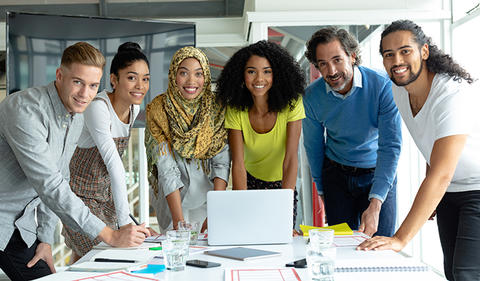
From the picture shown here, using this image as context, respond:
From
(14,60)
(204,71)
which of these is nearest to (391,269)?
(204,71)

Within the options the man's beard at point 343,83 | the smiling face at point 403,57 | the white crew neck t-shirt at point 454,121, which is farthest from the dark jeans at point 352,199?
the smiling face at point 403,57

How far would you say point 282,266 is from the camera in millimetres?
1429

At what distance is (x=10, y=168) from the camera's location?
1.92 meters

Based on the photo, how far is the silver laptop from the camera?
1.75 metres

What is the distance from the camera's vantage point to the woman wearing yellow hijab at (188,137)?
2.44 m

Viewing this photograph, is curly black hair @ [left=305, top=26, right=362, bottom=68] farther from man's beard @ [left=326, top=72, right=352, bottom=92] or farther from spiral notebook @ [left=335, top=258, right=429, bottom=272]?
spiral notebook @ [left=335, top=258, right=429, bottom=272]

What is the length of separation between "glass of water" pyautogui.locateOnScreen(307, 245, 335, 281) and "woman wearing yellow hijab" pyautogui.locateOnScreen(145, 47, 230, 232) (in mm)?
1247

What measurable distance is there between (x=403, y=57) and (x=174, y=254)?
1264 mm

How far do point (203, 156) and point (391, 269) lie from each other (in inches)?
51.0

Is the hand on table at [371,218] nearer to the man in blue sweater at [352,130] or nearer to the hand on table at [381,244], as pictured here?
the man in blue sweater at [352,130]

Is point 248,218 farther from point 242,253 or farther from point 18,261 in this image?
point 18,261

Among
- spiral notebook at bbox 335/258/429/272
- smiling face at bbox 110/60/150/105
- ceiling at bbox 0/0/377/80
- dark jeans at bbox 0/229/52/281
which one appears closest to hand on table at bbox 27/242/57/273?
dark jeans at bbox 0/229/52/281

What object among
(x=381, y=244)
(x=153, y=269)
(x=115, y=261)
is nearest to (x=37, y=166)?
(x=115, y=261)

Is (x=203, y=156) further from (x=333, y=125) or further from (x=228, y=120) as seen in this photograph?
(x=333, y=125)
